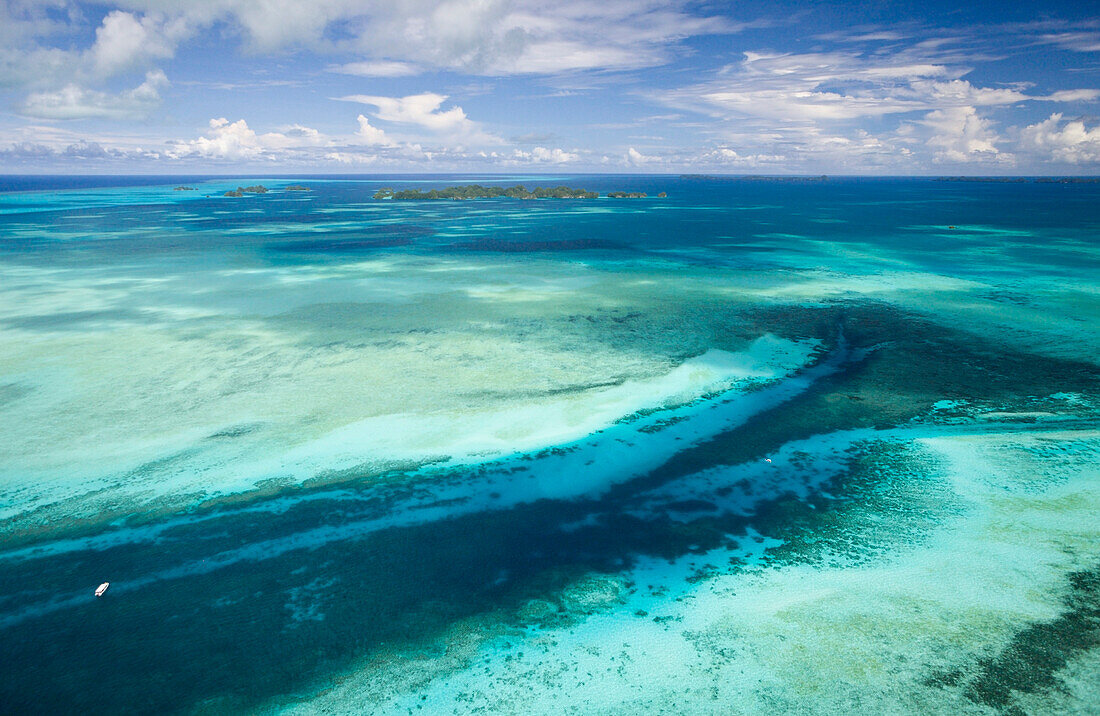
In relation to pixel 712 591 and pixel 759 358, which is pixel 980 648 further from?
pixel 759 358

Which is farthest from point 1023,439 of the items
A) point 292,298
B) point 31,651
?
point 292,298

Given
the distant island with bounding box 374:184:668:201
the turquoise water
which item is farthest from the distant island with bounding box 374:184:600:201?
the turquoise water

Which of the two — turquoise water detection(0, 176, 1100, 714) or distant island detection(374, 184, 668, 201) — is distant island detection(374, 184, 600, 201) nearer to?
distant island detection(374, 184, 668, 201)

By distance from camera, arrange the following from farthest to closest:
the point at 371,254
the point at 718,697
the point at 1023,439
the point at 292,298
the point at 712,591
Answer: the point at 371,254
the point at 292,298
the point at 1023,439
the point at 712,591
the point at 718,697

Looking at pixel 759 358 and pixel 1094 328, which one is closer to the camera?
pixel 759 358

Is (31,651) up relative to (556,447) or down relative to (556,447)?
down

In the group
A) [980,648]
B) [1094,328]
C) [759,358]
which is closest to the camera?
[980,648]

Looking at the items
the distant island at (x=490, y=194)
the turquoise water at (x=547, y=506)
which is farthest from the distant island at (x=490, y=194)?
the turquoise water at (x=547, y=506)

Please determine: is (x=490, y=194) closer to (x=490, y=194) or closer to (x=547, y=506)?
(x=490, y=194)
